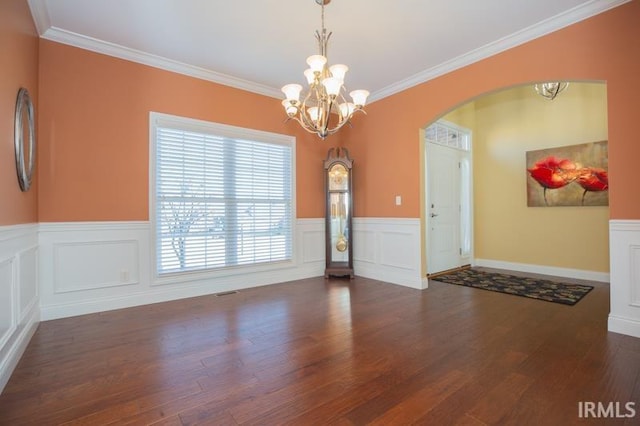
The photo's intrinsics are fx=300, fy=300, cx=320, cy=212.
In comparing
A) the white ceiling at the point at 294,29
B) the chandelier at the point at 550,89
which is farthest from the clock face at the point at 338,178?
the chandelier at the point at 550,89

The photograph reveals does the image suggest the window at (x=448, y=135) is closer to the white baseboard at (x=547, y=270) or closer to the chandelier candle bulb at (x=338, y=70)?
the white baseboard at (x=547, y=270)

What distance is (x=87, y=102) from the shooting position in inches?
123

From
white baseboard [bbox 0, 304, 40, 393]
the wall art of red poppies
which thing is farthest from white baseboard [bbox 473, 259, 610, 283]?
white baseboard [bbox 0, 304, 40, 393]

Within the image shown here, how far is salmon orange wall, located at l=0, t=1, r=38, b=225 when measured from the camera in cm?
197

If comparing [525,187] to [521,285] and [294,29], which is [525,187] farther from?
[294,29]

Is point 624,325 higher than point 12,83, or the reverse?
point 12,83

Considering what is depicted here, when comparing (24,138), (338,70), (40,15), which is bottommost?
(24,138)

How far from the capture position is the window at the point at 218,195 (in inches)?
141

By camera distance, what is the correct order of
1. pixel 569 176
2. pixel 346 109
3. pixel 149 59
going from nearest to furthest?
pixel 346 109
pixel 149 59
pixel 569 176

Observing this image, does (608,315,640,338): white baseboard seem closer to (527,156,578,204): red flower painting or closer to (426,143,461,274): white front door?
(426,143,461,274): white front door

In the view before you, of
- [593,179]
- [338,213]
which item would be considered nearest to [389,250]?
[338,213]

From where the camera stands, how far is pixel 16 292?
2.15 m

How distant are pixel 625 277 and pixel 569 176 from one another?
8.64 ft

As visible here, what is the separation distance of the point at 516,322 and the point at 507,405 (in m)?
1.44
